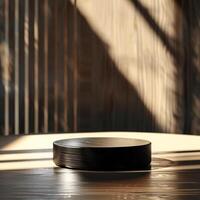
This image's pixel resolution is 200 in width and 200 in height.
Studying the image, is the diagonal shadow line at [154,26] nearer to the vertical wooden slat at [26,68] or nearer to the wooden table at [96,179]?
the vertical wooden slat at [26,68]

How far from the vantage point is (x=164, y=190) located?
85 centimetres

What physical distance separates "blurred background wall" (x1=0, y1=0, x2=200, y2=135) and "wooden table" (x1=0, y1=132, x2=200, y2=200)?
39.6 inches

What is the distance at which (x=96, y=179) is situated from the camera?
3.14 feet

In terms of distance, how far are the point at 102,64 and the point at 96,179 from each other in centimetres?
151

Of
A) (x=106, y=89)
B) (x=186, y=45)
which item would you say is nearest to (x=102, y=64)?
(x=106, y=89)

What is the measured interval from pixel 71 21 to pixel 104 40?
19cm

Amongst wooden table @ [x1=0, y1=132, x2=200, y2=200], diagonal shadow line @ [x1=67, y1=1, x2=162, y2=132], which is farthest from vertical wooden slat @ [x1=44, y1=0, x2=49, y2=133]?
wooden table @ [x1=0, y1=132, x2=200, y2=200]

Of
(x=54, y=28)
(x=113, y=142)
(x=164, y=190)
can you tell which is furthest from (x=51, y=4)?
(x=164, y=190)

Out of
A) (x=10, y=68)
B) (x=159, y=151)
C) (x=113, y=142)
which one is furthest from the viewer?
(x=10, y=68)

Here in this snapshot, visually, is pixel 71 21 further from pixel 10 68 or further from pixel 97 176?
pixel 97 176

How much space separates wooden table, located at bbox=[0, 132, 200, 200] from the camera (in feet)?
2.67

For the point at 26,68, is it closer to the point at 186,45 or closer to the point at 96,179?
the point at 186,45

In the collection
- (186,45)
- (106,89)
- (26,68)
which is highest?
(186,45)

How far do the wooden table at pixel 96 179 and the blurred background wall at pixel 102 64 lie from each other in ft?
3.30
